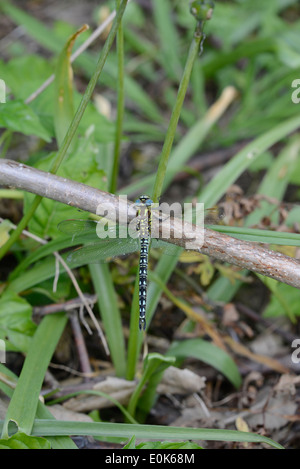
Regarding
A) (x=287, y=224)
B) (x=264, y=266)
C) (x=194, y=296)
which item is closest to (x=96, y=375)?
(x=194, y=296)

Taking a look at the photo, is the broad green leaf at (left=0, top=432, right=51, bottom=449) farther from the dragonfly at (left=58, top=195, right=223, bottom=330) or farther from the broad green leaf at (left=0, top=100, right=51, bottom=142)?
the broad green leaf at (left=0, top=100, right=51, bottom=142)

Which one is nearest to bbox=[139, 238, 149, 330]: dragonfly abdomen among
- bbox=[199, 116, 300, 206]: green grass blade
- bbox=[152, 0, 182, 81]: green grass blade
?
bbox=[199, 116, 300, 206]: green grass blade

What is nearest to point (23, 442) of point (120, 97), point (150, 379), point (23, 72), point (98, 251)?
point (150, 379)

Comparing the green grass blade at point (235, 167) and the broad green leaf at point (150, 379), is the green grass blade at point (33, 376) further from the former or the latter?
the green grass blade at point (235, 167)

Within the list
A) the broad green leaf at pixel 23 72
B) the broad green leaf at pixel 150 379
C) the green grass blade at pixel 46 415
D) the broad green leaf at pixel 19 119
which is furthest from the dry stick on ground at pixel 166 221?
the broad green leaf at pixel 23 72

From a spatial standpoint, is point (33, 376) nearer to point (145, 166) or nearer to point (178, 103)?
point (178, 103)

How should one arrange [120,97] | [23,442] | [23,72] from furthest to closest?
[23,72], [120,97], [23,442]
